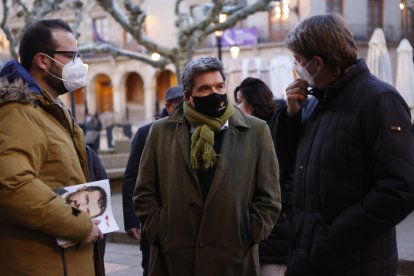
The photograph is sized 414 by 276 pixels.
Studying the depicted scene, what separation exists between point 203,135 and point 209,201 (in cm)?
34

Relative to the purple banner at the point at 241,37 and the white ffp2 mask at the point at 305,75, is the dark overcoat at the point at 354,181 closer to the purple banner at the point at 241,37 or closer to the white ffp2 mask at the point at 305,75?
the white ffp2 mask at the point at 305,75

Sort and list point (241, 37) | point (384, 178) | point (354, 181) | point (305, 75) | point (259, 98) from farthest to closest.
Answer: point (241, 37) → point (259, 98) → point (305, 75) → point (354, 181) → point (384, 178)

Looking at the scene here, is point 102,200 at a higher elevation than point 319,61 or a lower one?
lower

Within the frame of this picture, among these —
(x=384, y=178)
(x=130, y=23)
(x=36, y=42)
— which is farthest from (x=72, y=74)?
(x=130, y=23)

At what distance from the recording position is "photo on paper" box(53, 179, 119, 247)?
266 centimetres

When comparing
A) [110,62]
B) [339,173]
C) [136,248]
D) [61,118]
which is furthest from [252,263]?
[110,62]

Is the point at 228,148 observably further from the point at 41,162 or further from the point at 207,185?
the point at 41,162

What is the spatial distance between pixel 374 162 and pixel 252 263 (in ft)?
3.10

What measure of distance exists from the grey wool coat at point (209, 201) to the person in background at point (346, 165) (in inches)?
11.2

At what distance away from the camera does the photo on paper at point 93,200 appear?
266 centimetres

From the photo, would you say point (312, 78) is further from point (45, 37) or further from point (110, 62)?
point (110, 62)

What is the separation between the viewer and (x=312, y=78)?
2760mm

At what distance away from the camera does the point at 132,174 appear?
4.76 meters

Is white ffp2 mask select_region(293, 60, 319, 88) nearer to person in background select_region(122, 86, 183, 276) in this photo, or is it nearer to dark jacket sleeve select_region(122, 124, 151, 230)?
person in background select_region(122, 86, 183, 276)
